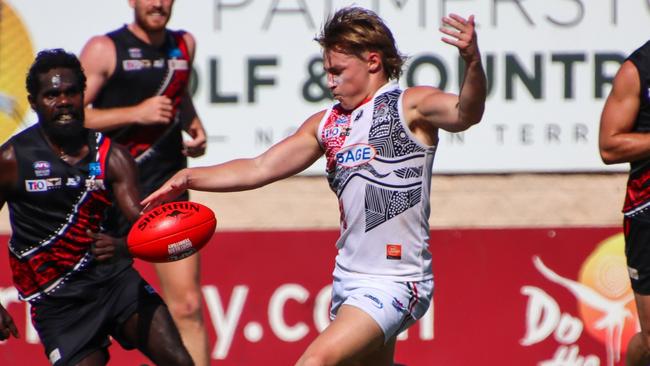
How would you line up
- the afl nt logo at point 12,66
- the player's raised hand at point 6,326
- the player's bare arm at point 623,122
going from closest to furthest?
the player's raised hand at point 6,326, the player's bare arm at point 623,122, the afl nt logo at point 12,66

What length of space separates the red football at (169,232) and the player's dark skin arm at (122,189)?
0.25 m

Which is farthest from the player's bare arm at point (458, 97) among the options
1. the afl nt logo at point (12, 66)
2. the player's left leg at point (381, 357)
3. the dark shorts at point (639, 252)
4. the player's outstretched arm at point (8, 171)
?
the afl nt logo at point (12, 66)

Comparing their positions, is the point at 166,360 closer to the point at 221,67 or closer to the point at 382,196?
the point at 382,196

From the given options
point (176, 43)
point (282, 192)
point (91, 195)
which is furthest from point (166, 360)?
point (282, 192)

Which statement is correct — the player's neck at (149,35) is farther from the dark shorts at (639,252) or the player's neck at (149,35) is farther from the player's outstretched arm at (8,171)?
the dark shorts at (639,252)

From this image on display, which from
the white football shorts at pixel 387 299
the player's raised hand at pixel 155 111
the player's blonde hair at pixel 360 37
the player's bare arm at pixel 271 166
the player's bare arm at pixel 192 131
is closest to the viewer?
the white football shorts at pixel 387 299

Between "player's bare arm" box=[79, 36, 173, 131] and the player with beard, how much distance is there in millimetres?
1012

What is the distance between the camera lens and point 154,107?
24.9 ft

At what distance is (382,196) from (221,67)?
3.66 metres

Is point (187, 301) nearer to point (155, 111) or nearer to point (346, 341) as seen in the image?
point (155, 111)

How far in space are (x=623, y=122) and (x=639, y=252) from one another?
65 cm

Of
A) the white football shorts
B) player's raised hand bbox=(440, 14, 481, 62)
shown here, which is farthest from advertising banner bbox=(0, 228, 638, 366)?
player's raised hand bbox=(440, 14, 481, 62)

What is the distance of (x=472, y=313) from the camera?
8.67 meters

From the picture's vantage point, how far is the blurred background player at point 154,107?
7.63 metres
